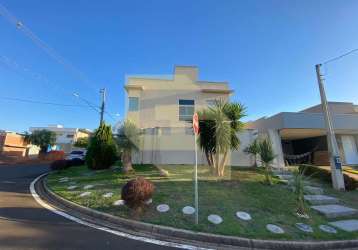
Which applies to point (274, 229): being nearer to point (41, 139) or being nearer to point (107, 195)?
point (107, 195)

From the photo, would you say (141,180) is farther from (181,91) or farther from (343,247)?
(181,91)

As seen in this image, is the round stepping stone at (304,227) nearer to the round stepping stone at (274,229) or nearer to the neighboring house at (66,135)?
the round stepping stone at (274,229)

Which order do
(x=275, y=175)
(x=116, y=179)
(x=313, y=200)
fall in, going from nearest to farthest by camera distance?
(x=313, y=200) < (x=116, y=179) < (x=275, y=175)

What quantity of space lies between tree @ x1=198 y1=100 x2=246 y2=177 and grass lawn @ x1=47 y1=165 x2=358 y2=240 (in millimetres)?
915

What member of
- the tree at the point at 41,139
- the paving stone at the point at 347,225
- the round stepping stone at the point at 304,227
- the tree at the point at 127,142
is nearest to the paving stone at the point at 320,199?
the paving stone at the point at 347,225

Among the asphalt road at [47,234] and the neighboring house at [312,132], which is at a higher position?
the neighboring house at [312,132]

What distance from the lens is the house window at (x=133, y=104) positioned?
17.8 m

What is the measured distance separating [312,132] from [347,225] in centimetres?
1227

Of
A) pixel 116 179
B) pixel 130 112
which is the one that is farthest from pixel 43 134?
pixel 116 179

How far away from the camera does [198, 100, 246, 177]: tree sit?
10555mm

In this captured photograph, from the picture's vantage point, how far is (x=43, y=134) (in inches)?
1198

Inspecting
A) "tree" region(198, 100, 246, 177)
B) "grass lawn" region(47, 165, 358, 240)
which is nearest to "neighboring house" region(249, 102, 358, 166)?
"tree" region(198, 100, 246, 177)

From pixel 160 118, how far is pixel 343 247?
13909mm

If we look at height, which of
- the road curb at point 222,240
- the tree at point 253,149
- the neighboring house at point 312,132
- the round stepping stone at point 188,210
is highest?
the neighboring house at point 312,132
